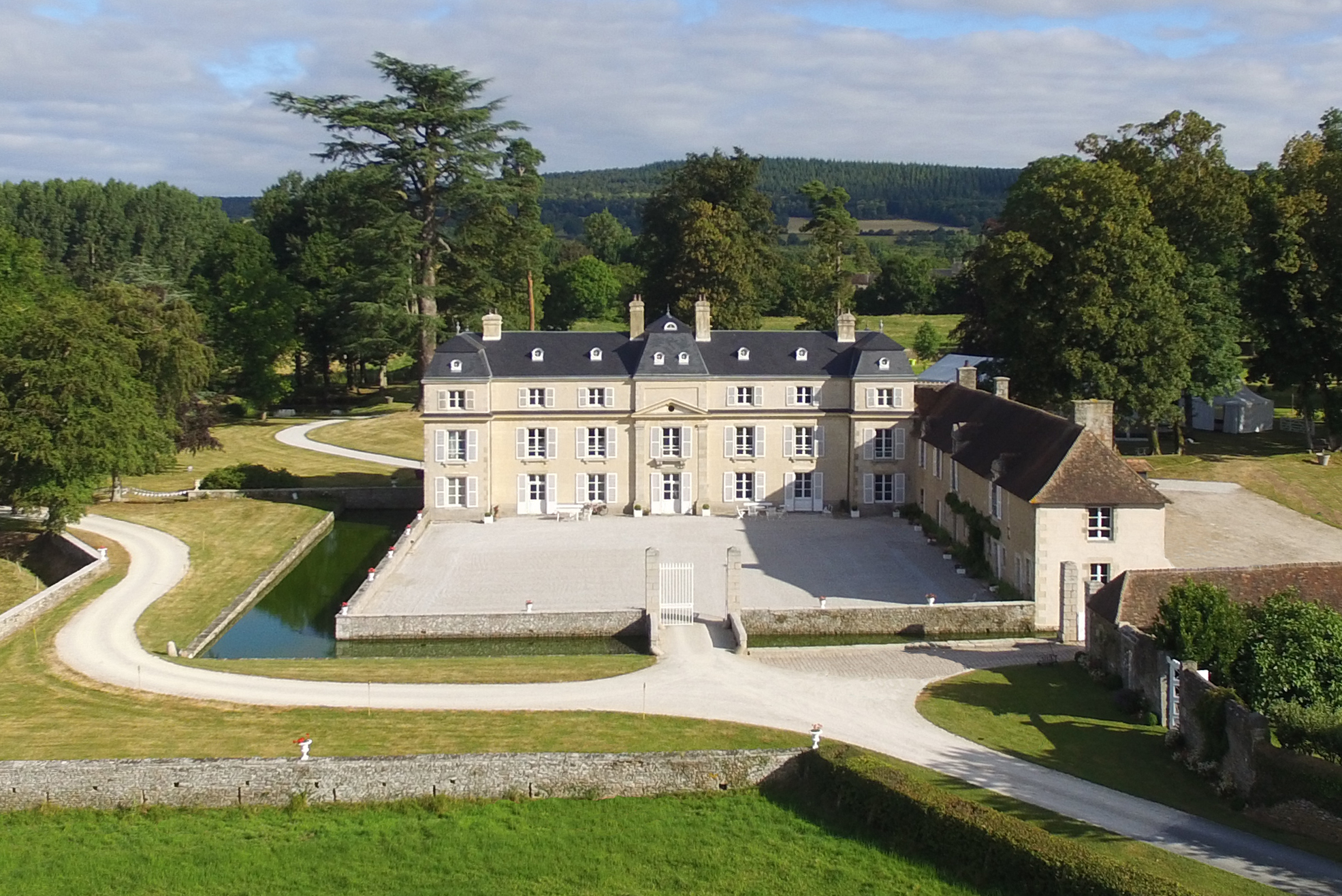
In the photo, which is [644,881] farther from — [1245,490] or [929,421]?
[1245,490]

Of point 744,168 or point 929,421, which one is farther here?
point 744,168

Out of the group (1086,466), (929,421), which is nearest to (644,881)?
(1086,466)

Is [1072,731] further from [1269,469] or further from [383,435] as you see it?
[383,435]

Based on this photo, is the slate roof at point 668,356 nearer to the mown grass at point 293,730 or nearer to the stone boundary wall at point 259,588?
the stone boundary wall at point 259,588

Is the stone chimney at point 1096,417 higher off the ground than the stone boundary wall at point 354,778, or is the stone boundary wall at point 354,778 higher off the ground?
the stone chimney at point 1096,417

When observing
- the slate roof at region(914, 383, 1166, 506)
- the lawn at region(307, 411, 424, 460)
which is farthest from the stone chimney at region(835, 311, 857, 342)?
the lawn at region(307, 411, 424, 460)

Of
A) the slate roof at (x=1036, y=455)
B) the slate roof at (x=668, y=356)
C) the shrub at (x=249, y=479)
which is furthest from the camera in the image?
the shrub at (x=249, y=479)

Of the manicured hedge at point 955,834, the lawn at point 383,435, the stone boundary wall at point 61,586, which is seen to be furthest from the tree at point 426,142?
the manicured hedge at point 955,834
